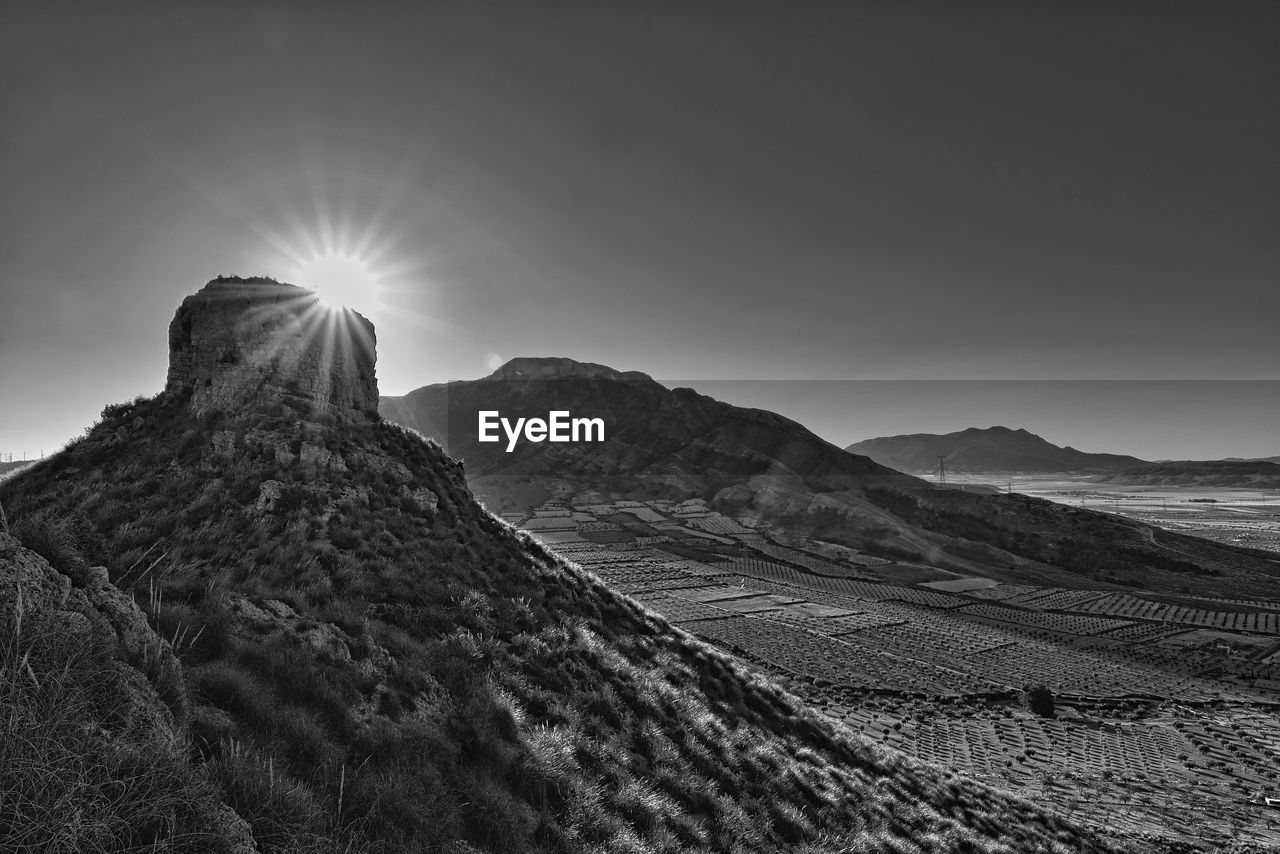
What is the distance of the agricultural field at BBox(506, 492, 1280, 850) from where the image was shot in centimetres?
3052

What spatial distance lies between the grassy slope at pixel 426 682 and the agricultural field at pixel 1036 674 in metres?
14.6

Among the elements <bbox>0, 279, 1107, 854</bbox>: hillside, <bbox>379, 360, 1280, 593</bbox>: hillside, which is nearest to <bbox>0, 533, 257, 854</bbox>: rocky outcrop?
<bbox>0, 279, 1107, 854</bbox>: hillside

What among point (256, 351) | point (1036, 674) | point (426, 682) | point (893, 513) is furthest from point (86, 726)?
point (893, 513)

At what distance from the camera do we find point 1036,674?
50.4 meters

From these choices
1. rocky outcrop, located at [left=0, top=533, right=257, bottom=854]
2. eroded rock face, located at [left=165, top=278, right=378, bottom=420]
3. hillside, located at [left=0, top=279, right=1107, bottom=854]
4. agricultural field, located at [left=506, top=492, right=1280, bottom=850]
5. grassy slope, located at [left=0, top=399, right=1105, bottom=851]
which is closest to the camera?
rocky outcrop, located at [left=0, top=533, right=257, bottom=854]

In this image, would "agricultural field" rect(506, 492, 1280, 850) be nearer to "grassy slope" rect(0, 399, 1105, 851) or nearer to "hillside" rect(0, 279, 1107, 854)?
"grassy slope" rect(0, 399, 1105, 851)

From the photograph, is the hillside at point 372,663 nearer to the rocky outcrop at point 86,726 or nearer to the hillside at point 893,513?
the rocky outcrop at point 86,726

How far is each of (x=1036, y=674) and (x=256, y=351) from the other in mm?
65607

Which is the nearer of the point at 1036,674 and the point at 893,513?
the point at 1036,674

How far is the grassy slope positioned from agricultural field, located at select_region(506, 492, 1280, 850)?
1456 centimetres

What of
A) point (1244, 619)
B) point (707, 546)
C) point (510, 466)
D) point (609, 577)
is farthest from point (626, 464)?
point (1244, 619)

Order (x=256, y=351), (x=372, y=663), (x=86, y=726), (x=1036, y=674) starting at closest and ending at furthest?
(x=86, y=726)
(x=372, y=663)
(x=256, y=351)
(x=1036, y=674)

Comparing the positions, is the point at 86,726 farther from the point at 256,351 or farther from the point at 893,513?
the point at 893,513

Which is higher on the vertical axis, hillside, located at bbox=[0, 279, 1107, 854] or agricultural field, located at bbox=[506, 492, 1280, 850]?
hillside, located at bbox=[0, 279, 1107, 854]
